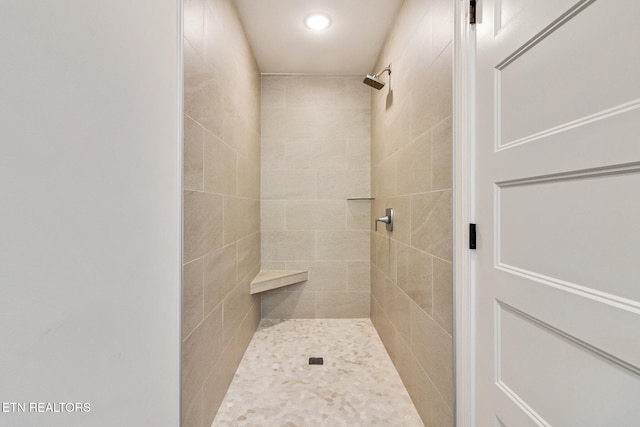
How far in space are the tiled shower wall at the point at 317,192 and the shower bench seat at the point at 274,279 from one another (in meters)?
0.08

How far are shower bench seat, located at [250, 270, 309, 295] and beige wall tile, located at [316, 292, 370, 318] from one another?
0.28 meters

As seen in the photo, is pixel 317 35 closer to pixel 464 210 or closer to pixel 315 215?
pixel 315 215

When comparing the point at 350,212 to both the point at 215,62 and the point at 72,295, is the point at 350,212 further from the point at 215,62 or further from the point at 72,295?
the point at 72,295

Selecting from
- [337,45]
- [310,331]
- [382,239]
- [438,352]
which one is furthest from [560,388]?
[337,45]

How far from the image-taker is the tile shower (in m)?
1.08

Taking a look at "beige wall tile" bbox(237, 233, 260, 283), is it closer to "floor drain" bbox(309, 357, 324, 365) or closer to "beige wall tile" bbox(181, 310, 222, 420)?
"beige wall tile" bbox(181, 310, 222, 420)

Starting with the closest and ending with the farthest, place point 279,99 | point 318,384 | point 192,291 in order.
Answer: point 192,291 < point 318,384 < point 279,99

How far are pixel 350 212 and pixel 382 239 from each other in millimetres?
573

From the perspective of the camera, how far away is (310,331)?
2.30 meters

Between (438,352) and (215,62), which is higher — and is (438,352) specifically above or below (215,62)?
below

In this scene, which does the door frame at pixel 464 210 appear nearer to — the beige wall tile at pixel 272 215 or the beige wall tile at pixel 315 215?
the beige wall tile at pixel 315 215

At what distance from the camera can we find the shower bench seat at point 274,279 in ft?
6.95

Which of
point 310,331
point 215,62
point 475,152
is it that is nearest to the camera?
point 475,152

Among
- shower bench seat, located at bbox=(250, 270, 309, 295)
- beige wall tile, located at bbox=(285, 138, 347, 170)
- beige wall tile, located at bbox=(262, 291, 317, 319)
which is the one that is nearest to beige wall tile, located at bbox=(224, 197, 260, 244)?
shower bench seat, located at bbox=(250, 270, 309, 295)
